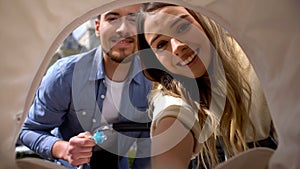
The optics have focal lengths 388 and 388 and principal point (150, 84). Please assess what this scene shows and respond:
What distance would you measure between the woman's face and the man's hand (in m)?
0.27

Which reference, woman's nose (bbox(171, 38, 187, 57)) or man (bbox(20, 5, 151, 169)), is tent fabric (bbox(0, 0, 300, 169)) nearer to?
woman's nose (bbox(171, 38, 187, 57))

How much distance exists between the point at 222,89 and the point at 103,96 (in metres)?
0.34

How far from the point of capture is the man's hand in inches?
36.8

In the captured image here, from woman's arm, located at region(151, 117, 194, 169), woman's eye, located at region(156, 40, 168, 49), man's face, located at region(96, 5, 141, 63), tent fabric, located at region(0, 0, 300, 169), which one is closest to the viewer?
tent fabric, located at region(0, 0, 300, 169)

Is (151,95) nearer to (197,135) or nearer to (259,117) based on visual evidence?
(197,135)

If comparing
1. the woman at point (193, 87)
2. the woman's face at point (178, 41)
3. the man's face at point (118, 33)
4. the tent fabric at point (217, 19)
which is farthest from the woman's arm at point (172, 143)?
the tent fabric at point (217, 19)

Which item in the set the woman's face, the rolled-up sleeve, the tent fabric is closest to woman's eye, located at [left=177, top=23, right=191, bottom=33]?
the woman's face

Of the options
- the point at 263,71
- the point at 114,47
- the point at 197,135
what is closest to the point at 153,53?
the point at 114,47

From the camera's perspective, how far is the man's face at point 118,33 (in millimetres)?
1046

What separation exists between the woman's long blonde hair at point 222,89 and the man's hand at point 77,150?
0.20m

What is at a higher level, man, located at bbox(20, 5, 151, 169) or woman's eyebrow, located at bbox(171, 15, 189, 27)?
woman's eyebrow, located at bbox(171, 15, 189, 27)

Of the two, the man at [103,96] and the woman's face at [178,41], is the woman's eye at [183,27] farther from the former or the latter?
the man at [103,96]

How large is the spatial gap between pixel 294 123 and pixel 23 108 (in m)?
0.31

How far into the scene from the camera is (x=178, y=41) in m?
0.94
